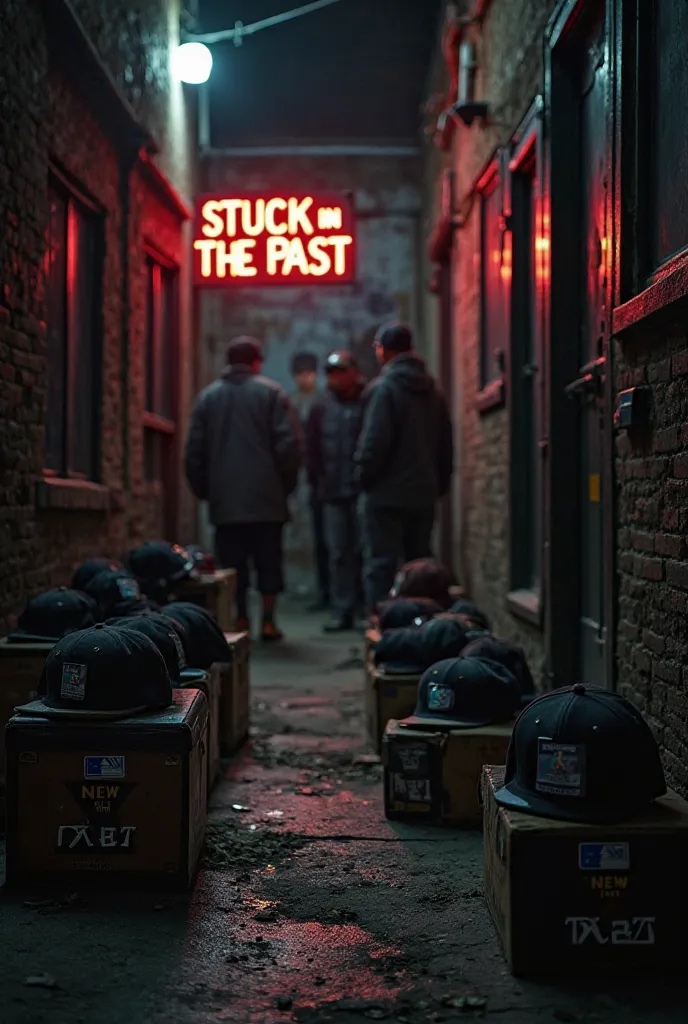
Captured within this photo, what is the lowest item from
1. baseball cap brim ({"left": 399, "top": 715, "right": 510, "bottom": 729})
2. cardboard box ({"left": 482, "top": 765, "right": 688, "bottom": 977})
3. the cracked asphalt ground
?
the cracked asphalt ground

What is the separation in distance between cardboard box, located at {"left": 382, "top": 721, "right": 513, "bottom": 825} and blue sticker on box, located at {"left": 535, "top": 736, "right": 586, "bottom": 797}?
1250 millimetres

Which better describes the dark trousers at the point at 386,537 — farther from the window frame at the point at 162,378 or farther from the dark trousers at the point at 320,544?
the dark trousers at the point at 320,544

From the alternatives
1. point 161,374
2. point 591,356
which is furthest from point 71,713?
point 161,374

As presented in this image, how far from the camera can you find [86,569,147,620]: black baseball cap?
548 centimetres

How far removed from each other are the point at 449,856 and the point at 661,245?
7.12 feet

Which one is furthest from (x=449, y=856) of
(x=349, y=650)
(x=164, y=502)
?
(x=164, y=502)

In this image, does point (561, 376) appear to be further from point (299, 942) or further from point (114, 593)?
point (299, 942)

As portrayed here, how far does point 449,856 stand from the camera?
13.3 feet

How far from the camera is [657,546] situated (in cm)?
402

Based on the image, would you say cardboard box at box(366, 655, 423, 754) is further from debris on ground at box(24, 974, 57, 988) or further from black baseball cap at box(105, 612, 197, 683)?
debris on ground at box(24, 974, 57, 988)

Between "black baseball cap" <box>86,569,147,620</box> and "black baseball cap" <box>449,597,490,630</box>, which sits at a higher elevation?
"black baseball cap" <box>86,569,147,620</box>

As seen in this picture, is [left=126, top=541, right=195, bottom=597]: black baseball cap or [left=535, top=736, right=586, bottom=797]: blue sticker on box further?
[left=126, top=541, right=195, bottom=597]: black baseball cap

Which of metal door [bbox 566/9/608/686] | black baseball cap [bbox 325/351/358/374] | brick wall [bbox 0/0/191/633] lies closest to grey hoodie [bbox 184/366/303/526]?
brick wall [bbox 0/0/191/633]

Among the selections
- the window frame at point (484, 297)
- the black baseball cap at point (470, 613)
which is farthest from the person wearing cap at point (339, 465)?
the black baseball cap at point (470, 613)
